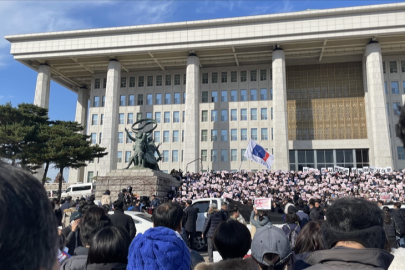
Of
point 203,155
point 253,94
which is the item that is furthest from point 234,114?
point 203,155

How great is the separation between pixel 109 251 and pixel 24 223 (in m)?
1.96

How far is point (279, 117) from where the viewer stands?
157ft

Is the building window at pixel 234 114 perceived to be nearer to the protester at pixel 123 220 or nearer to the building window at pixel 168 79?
the building window at pixel 168 79

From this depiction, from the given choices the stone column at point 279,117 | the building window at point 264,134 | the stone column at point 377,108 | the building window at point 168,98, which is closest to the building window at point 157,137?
the building window at point 168,98

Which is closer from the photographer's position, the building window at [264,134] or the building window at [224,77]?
the building window at [264,134]

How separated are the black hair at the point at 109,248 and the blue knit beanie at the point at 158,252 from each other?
0.43 meters

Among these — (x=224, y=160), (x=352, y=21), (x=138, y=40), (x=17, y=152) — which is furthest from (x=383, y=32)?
(x=17, y=152)

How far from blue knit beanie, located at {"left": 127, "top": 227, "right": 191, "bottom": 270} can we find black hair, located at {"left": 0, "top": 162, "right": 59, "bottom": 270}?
130 cm

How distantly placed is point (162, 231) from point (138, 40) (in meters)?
51.2

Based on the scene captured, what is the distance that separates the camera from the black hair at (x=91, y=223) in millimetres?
4508

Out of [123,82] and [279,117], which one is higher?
[123,82]

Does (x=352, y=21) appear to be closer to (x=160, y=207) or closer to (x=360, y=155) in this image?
(x=360, y=155)

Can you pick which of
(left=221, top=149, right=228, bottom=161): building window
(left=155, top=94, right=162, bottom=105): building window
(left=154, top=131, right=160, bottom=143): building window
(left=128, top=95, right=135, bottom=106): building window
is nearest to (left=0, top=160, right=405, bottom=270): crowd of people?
(left=221, top=149, right=228, bottom=161): building window

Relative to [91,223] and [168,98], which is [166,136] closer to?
[168,98]
